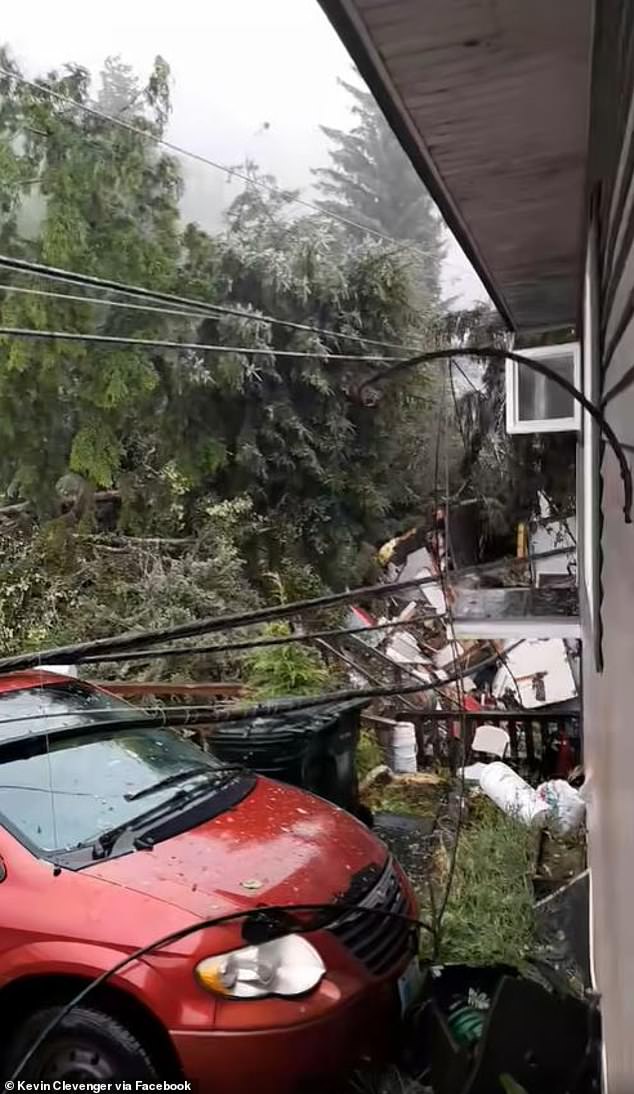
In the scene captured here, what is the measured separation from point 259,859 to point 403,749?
0.44 m

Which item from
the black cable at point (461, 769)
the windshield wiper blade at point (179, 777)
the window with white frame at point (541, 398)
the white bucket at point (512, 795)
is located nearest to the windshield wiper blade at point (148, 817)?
the windshield wiper blade at point (179, 777)

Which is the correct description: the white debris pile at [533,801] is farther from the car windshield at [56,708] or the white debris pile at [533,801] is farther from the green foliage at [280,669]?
the car windshield at [56,708]

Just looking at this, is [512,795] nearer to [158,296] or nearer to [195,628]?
[195,628]

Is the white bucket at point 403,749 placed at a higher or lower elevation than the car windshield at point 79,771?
lower

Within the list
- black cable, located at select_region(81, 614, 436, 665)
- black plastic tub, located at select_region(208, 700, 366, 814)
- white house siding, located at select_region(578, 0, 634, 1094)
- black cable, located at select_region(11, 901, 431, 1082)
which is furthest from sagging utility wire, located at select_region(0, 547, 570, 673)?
white house siding, located at select_region(578, 0, 634, 1094)

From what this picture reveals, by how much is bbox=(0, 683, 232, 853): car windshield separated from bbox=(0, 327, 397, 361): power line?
0.53 m

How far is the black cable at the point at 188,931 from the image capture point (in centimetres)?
93

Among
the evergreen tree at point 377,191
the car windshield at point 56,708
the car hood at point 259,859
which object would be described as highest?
the evergreen tree at point 377,191

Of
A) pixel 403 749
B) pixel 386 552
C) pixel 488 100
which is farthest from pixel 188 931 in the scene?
pixel 488 100

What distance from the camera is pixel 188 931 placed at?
1021mm

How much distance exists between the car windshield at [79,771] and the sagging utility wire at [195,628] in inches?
3.1

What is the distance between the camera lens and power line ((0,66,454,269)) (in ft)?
3.91

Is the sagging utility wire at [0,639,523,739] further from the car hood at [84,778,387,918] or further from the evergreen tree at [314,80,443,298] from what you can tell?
the evergreen tree at [314,80,443,298]

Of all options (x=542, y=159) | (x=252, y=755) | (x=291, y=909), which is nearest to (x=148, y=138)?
(x=542, y=159)
